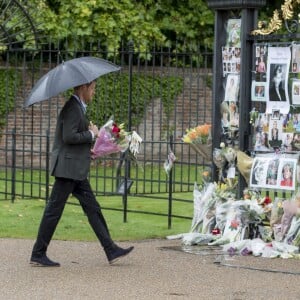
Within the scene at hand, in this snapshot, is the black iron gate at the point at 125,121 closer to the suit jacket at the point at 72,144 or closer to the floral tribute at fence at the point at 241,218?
the floral tribute at fence at the point at 241,218

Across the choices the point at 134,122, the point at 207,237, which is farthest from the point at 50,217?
the point at 134,122

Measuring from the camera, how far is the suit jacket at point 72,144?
9523 millimetres

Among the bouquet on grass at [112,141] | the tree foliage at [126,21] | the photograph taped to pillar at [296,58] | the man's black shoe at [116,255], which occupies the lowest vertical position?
the man's black shoe at [116,255]

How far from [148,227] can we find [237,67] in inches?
105

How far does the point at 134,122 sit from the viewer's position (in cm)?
1762

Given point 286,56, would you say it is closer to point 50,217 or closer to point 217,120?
point 217,120

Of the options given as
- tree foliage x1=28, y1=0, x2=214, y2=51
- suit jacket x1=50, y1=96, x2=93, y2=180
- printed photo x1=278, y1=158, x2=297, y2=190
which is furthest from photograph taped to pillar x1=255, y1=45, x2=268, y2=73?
tree foliage x1=28, y1=0, x2=214, y2=51

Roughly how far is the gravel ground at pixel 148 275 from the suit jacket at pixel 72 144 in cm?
90

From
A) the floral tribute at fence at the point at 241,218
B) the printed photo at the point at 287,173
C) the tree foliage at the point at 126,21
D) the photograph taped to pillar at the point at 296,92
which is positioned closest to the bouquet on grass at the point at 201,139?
the floral tribute at fence at the point at 241,218

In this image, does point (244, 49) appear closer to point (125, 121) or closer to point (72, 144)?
point (72, 144)

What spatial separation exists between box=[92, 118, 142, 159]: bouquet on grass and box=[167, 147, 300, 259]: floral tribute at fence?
1.03 m

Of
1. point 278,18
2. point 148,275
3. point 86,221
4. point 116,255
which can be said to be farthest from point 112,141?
point 86,221

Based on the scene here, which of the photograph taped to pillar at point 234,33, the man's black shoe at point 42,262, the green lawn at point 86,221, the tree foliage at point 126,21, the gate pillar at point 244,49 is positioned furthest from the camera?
the tree foliage at point 126,21

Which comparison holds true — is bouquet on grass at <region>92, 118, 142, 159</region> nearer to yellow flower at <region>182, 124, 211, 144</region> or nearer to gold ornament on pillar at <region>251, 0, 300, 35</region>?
yellow flower at <region>182, 124, 211, 144</region>
